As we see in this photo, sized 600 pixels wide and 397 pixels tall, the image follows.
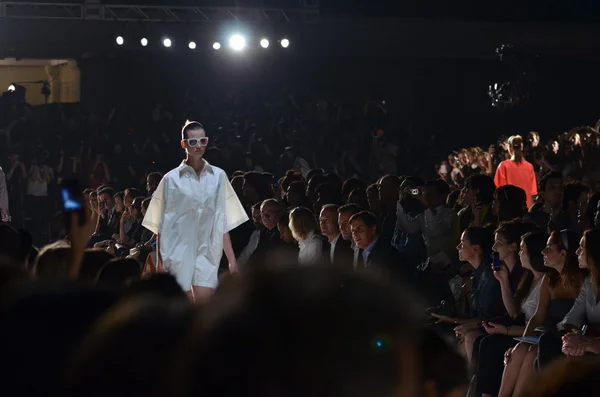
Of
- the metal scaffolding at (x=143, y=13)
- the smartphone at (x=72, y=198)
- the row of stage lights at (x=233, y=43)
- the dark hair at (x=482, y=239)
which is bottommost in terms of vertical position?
the dark hair at (x=482, y=239)

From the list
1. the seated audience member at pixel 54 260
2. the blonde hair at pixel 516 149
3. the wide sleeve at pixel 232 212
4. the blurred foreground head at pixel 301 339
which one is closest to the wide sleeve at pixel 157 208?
the wide sleeve at pixel 232 212

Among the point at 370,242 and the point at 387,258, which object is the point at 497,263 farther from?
the point at 370,242

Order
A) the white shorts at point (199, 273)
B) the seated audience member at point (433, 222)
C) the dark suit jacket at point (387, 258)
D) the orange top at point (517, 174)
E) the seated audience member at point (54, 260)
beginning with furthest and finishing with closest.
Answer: the orange top at point (517, 174), the seated audience member at point (433, 222), the white shorts at point (199, 273), the dark suit jacket at point (387, 258), the seated audience member at point (54, 260)

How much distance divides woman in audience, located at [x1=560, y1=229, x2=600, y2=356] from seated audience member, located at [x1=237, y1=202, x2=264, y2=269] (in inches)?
145

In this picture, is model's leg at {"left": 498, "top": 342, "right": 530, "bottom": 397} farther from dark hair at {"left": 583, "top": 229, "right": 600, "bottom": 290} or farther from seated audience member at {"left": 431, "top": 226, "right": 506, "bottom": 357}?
dark hair at {"left": 583, "top": 229, "right": 600, "bottom": 290}

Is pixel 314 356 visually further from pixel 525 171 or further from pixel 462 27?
pixel 462 27

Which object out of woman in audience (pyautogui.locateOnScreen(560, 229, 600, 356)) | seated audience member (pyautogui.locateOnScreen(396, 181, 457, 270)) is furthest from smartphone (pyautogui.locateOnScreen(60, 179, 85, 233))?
Answer: seated audience member (pyautogui.locateOnScreen(396, 181, 457, 270))

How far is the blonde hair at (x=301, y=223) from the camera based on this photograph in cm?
769

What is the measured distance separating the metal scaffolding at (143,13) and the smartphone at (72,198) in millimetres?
17418

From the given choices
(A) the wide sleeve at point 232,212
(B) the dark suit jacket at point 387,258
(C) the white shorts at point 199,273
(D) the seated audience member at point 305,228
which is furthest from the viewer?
(D) the seated audience member at point 305,228

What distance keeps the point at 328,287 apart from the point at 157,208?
6.12m

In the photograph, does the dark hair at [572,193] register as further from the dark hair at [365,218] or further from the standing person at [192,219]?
the standing person at [192,219]

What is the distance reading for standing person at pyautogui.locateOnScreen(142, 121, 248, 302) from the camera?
23.2ft

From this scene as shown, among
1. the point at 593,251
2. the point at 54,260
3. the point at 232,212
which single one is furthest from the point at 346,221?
the point at 54,260
